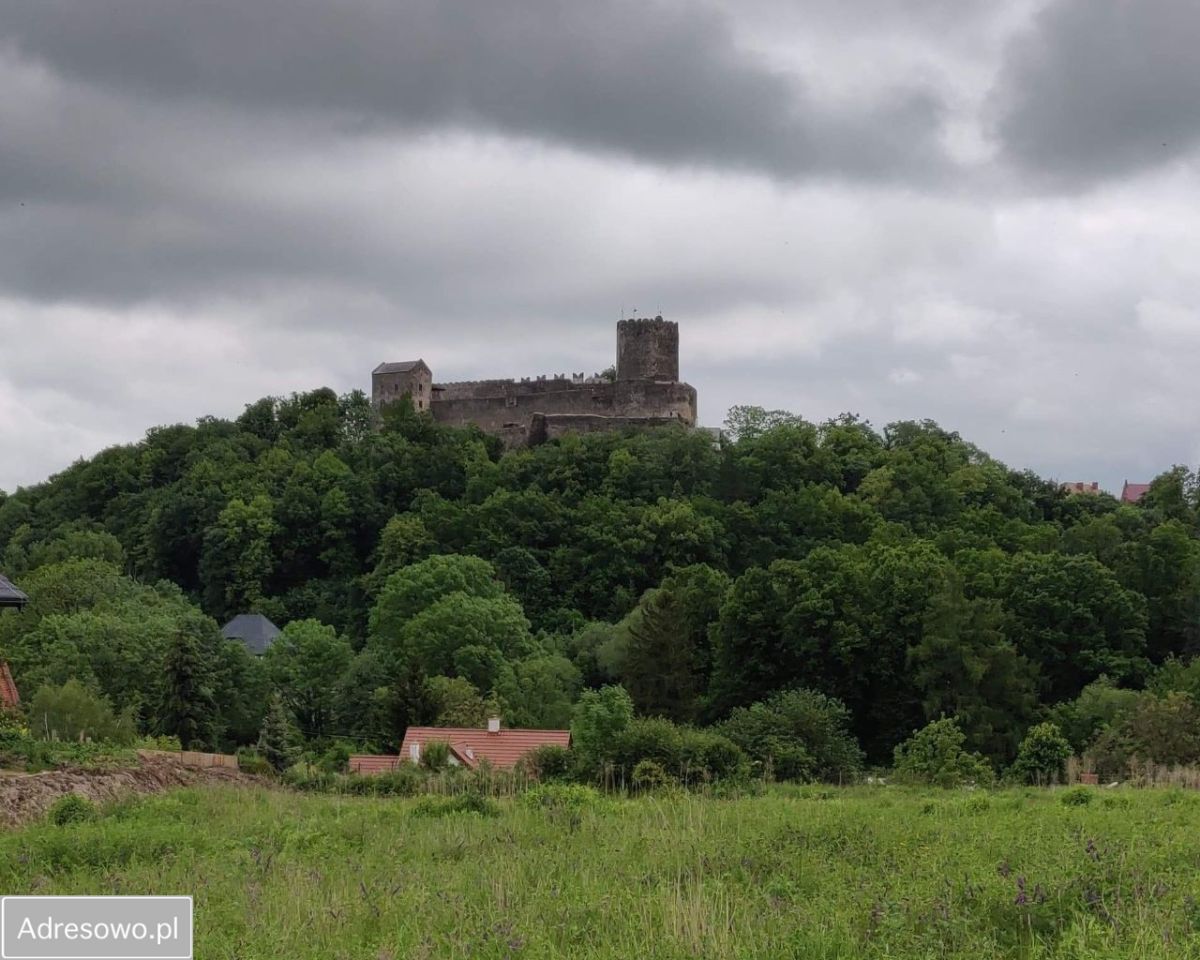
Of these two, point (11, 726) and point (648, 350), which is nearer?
point (11, 726)

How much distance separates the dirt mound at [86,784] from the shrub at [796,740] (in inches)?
361

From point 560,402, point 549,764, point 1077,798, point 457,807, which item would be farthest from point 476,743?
point 560,402

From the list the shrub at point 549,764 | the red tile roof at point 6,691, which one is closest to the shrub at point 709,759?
the shrub at point 549,764

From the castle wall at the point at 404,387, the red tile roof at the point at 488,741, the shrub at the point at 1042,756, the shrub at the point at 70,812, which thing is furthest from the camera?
the castle wall at the point at 404,387

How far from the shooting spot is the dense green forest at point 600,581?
144 feet

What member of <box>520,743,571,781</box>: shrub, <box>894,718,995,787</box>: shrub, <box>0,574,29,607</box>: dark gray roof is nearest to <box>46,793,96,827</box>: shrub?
<box>520,743,571,781</box>: shrub

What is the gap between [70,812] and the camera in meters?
15.3

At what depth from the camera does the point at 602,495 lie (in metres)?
76.1

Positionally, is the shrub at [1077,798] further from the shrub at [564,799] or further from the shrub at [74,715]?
the shrub at [74,715]

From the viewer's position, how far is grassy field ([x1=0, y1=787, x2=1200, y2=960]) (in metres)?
9.66

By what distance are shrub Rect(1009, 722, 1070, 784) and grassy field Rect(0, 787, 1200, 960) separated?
12904mm

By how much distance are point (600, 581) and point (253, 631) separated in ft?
49.0

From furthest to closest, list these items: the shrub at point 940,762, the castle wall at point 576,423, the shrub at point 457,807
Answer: the castle wall at point 576,423 < the shrub at point 940,762 < the shrub at point 457,807

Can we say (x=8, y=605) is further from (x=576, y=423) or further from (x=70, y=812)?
(x=576, y=423)
